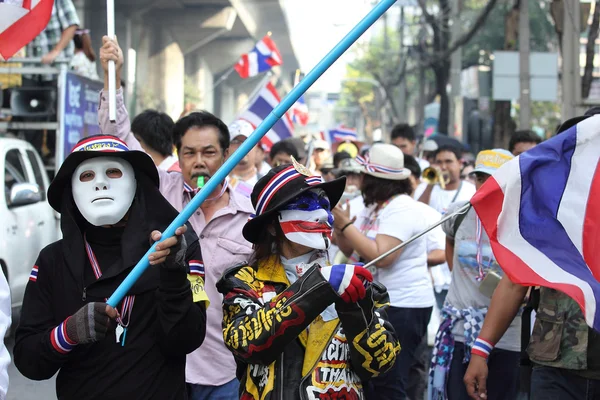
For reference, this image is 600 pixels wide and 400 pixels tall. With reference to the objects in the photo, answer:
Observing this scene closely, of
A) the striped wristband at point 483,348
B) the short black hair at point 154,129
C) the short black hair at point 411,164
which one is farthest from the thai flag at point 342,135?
the striped wristband at point 483,348

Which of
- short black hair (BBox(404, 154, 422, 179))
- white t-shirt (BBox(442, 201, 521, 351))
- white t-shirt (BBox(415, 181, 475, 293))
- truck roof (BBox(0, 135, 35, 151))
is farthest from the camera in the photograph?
truck roof (BBox(0, 135, 35, 151))

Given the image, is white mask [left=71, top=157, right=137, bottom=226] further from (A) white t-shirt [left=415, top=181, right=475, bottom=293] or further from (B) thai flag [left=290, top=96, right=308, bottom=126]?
(B) thai flag [left=290, top=96, right=308, bottom=126]

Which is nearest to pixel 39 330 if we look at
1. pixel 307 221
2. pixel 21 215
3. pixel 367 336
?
pixel 307 221

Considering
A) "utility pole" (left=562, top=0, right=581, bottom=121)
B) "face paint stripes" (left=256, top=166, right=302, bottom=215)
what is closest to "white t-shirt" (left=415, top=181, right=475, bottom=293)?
"utility pole" (left=562, top=0, right=581, bottom=121)

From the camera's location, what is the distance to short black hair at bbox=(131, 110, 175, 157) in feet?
20.5

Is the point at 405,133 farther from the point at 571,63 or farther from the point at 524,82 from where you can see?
the point at 524,82

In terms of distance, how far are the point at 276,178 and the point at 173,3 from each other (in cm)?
2545

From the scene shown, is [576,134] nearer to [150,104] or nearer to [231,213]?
[231,213]

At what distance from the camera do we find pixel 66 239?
3.54m

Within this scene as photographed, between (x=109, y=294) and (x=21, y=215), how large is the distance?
22.6 feet

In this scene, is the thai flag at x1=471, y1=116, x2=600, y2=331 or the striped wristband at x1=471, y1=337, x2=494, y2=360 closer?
the thai flag at x1=471, y1=116, x2=600, y2=331

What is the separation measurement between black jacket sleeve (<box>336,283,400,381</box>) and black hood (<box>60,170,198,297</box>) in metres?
0.73

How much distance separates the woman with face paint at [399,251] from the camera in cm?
599

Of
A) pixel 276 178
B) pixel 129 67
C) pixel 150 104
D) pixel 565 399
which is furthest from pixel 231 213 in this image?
pixel 150 104
